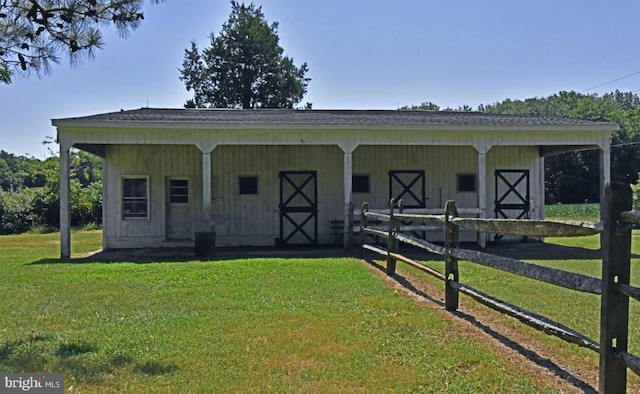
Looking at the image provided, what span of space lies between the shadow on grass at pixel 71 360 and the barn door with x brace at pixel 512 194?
13.3m

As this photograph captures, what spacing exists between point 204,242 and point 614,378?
10118mm

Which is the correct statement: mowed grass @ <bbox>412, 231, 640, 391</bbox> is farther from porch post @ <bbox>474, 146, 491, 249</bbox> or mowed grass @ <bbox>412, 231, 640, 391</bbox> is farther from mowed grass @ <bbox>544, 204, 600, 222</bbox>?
mowed grass @ <bbox>544, 204, 600, 222</bbox>

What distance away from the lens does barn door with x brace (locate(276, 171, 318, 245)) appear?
51.1 feet

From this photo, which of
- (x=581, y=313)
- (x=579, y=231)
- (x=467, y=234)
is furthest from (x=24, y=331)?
(x=467, y=234)

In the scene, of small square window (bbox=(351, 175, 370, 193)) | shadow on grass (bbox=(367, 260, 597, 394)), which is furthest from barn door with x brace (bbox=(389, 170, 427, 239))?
shadow on grass (bbox=(367, 260, 597, 394))

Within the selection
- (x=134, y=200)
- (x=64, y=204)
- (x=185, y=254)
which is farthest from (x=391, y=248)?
(x=134, y=200)

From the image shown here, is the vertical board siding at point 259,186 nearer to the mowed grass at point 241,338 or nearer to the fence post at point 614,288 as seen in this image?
the mowed grass at point 241,338

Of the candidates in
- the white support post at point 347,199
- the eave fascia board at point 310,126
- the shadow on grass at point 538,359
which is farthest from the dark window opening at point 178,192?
the shadow on grass at point 538,359

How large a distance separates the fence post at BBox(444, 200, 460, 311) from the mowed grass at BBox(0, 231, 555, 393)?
20 cm

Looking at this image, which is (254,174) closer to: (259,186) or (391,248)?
(259,186)

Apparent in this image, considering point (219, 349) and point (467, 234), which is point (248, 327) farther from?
point (467, 234)

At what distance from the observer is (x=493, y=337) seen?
5254mm

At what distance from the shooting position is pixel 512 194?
16.4 meters

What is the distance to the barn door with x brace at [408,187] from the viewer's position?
15805 millimetres
